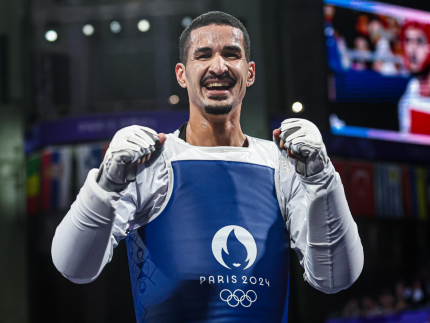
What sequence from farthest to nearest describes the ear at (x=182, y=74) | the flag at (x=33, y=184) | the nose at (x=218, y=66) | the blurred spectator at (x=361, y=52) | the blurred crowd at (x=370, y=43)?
the blurred spectator at (x=361, y=52) → the blurred crowd at (x=370, y=43) → the flag at (x=33, y=184) → the ear at (x=182, y=74) → the nose at (x=218, y=66)

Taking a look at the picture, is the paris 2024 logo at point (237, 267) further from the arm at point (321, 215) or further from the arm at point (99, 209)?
the arm at point (99, 209)

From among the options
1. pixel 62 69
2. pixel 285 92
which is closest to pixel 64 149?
Answer: pixel 62 69

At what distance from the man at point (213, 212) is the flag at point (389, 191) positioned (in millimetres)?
6485

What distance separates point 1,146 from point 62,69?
1550 mm

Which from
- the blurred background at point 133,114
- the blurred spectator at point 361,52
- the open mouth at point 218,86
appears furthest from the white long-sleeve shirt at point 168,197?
the blurred spectator at point 361,52

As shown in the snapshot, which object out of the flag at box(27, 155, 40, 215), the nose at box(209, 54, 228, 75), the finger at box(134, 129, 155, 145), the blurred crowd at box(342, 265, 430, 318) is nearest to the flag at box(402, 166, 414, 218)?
the blurred crowd at box(342, 265, 430, 318)

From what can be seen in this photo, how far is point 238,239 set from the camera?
2.23 metres

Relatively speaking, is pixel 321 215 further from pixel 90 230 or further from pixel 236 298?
pixel 90 230

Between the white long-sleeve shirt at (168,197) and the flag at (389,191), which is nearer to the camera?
the white long-sleeve shirt at (168,197)

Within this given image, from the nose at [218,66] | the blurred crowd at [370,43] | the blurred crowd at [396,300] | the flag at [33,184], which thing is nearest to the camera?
the nose at [218,66]

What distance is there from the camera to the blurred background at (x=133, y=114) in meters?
7.52

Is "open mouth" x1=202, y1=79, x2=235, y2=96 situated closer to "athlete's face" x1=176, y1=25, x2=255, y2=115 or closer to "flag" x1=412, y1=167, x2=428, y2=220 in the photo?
"athlete's face" x1=176, y1=25, x2=255, y2=115

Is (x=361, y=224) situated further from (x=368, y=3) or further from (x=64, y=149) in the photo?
(x=64, y=149)

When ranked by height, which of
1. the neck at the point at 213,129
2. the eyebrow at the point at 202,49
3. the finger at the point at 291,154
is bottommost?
the finger at the point at 291,154
